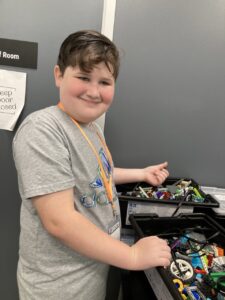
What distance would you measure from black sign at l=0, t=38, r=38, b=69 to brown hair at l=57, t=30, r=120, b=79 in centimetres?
36

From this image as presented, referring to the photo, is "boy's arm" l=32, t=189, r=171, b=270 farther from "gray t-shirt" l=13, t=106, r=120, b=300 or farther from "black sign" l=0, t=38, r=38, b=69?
"black sign" l=0, t=38, r=38, b=69

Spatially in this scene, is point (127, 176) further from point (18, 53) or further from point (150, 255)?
point (18, 53)

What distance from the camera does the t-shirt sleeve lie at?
52 cm

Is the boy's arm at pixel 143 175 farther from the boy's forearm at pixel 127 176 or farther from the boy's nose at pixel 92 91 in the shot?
the boy's nose at pixel 92 91

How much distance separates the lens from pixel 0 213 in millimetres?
1042

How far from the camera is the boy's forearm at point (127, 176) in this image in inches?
34.2

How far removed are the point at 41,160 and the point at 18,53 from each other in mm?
555

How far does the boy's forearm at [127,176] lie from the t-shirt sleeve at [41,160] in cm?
33

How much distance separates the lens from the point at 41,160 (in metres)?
0.52

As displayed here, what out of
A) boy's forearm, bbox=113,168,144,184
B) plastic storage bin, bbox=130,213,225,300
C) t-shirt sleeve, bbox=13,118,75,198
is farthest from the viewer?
boy's forearm, bbox=113,168,144,184

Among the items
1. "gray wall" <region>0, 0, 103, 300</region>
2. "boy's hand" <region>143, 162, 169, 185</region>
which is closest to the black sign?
"gray wall" <region>0, 0, 103, 300</region>

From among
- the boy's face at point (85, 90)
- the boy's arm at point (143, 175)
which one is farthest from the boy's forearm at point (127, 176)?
the boy's face at point (85, 90)

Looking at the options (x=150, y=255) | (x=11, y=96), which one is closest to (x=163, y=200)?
(x=150, y=255)

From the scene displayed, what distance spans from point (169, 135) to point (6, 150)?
0.62m
